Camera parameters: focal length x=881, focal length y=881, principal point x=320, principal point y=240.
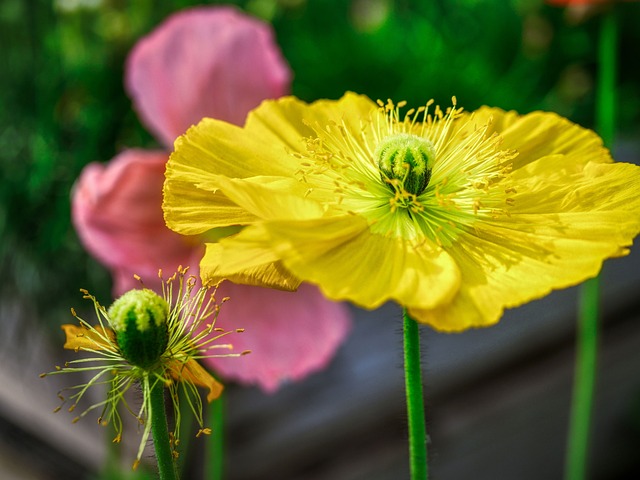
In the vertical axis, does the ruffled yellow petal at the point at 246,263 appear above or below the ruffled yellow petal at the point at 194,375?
above

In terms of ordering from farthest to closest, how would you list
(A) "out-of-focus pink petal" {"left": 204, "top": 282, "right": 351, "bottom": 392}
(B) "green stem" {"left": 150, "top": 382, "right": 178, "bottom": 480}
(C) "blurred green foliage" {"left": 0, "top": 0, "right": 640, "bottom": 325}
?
(C) "blurred green foliage" {"left": 0, "top": 0, "right": 640, "bottom": 325} → (A) "out-of-focus pink petal" {"left": 204, "top": 282, "right": 351, "bottom": 392} → (B) "green stem" {"left": 150, "top": 382, "right": 178, "bottom": 480}

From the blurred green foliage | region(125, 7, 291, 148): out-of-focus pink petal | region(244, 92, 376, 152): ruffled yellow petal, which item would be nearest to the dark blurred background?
the blurred green foliage

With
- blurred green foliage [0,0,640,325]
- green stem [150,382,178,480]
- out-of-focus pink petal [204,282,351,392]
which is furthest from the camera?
blurred green foliage [0,0,640,325]

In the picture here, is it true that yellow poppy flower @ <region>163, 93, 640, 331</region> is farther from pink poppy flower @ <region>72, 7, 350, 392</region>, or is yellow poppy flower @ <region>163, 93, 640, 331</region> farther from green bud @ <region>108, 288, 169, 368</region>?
pink poppy flower @ <region>72, 7, 350, 392</region>

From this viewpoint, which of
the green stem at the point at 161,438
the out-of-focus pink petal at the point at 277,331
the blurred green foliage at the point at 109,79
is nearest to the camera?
the green stem at the point at 161,438

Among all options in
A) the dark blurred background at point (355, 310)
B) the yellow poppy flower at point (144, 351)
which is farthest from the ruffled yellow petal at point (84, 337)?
the dark blurred background at point (355, 310)

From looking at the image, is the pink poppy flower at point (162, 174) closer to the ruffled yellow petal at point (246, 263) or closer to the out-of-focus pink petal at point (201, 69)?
the out-of-focus pink petal at point (201, 69)
